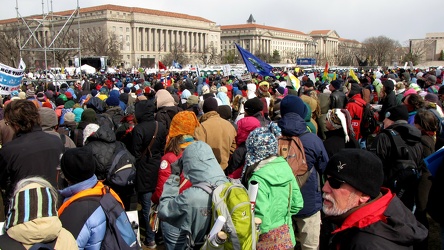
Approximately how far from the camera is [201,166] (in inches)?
124

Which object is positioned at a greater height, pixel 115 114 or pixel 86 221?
pixel 115 114

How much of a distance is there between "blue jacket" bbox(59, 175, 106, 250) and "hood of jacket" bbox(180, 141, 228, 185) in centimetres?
74

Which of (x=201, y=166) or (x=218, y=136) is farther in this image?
(x=218, y=136)

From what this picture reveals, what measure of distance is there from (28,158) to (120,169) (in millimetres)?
1028

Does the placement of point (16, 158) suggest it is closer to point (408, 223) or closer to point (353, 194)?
point (353, 194)

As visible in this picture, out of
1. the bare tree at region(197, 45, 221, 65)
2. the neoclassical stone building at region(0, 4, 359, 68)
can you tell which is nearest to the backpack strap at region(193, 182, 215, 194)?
the neoclassical stone building at region(0, 4, 359, 68)

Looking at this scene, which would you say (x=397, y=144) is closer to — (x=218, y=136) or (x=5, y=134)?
(x=218, y=136)

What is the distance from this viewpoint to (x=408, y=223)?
2.10m

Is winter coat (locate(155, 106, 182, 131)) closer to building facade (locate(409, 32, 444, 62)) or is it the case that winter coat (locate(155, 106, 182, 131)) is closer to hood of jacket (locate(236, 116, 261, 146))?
hood of jacket (locate(236, 116, 261, 146))

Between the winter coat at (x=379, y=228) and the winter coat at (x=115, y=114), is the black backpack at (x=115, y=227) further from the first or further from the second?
the winter coat at (x=115, y=114)

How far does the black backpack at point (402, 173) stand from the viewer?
4363 mm

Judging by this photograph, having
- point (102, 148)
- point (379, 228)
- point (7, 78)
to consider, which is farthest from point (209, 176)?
point (7, 78)

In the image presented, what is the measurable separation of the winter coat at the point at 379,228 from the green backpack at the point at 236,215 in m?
0.77

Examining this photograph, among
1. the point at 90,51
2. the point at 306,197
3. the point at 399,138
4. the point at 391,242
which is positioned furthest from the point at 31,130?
the point at 90,51
